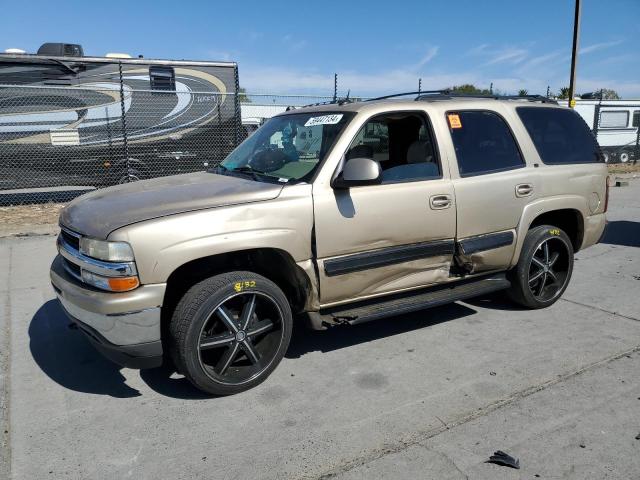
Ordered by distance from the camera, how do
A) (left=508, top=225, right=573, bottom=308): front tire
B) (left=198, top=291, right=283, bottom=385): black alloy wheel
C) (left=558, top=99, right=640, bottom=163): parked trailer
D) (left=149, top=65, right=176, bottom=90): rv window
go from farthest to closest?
(left=558, top=99, right=640, bottom=163): parked trailer → (left=149, top=65, right=176, bottom=90): rv window → (left=508, top=225, right=573, bottom=308): front tire → (left=198, top=291, right=283, bottom=385): black alloy wheel

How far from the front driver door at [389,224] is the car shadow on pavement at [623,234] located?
13.5 feet

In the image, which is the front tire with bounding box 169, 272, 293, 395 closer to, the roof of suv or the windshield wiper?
the windshield wiper

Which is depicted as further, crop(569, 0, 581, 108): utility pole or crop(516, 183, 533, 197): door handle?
crop(569, 0, 581, 108): utility pole

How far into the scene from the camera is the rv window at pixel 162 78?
11.3m

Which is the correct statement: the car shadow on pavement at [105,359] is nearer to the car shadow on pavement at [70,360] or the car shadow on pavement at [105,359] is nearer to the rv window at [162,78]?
the car shadow on pavement at [70,360]

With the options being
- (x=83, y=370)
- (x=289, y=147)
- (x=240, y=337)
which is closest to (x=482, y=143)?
(x=289, y=147)

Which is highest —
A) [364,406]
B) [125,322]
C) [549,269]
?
[125,322]

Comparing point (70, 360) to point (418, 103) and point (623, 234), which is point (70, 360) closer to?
point (418, 103)

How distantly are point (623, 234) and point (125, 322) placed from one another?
25.6 feet

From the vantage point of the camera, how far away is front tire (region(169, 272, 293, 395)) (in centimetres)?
308

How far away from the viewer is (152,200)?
129 inches

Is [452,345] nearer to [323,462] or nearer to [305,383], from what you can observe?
[305,383]

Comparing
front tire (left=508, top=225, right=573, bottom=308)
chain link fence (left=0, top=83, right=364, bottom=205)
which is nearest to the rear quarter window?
front tire (left=508, top=225, right=573, bottom=308)

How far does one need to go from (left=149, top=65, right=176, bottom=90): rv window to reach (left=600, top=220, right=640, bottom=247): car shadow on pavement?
30.5 feet
